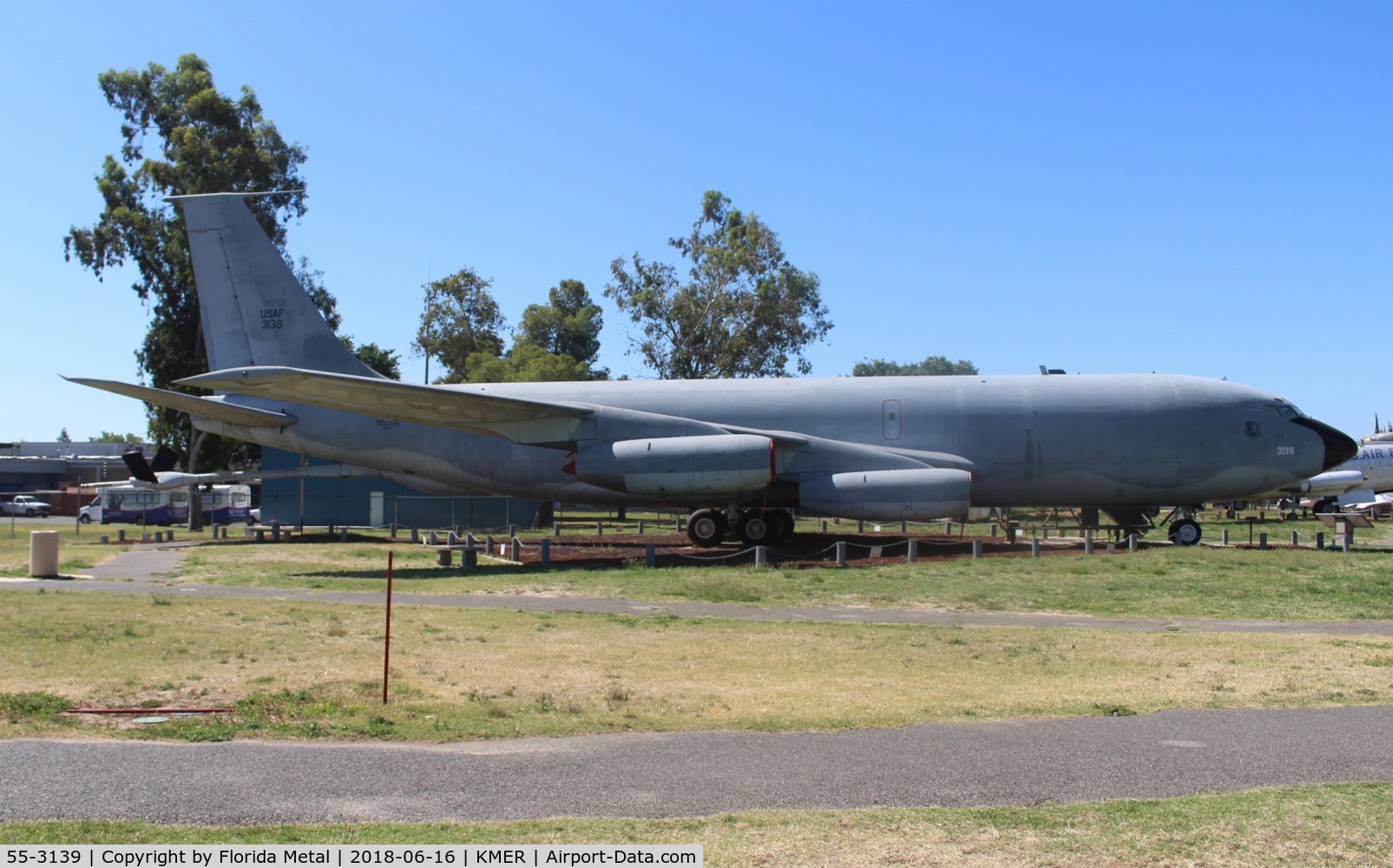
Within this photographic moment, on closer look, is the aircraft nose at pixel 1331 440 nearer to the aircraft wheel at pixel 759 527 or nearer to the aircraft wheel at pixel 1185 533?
the aircraft wheel at pixel 1185 533

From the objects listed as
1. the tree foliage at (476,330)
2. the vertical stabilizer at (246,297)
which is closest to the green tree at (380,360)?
the tree foliage at (476,330)

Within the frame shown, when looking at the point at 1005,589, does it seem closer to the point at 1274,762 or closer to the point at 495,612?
the point at 495,612

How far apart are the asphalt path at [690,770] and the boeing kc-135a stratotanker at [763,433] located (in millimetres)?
15430

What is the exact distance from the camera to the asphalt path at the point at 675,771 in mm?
6211

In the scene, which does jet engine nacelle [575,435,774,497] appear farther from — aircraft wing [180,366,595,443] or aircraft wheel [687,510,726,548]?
aircraft wheel [687,510,726,548]

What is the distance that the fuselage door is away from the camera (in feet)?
84.2

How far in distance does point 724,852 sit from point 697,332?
5641 centimetres

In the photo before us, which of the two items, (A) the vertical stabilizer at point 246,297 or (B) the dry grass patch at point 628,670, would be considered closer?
(B) the dry grass patch at point 628,670

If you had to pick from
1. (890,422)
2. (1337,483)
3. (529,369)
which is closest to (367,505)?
(529,369)

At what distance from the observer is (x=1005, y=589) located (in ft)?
60.0

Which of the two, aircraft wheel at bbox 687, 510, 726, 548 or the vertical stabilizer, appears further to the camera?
the vertical stabilizer

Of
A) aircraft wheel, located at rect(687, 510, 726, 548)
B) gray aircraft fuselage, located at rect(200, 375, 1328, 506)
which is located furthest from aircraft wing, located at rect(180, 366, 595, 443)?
aircraft wheel, located at rect(687, 510, 726, 548)

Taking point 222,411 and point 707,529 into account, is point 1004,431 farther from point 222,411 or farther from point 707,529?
point 222,411

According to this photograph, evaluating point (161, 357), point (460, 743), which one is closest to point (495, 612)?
point (460, 743)
